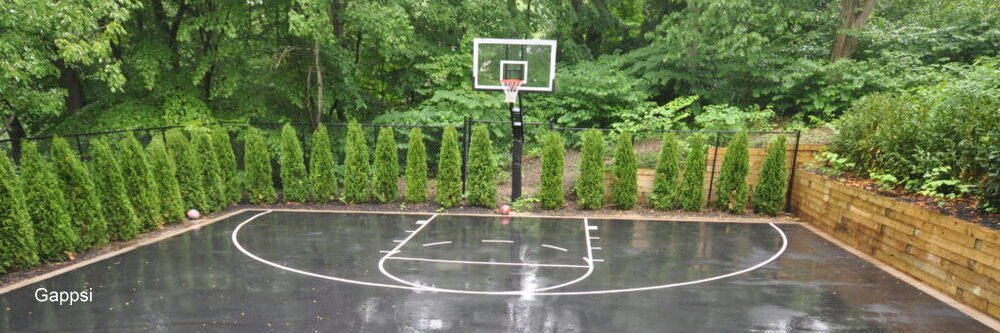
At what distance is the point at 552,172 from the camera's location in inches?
331

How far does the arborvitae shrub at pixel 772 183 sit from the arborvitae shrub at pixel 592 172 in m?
2.44

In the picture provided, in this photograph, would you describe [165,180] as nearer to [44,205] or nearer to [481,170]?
[44,205]

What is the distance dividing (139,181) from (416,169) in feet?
12.4

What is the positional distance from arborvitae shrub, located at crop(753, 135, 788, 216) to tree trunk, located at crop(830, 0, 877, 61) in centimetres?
477

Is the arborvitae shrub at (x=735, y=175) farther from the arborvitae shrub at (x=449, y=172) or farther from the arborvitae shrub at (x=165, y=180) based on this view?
the arborvitae shrub at (x=165, y=180)

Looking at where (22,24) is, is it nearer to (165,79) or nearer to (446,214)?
(165,79)

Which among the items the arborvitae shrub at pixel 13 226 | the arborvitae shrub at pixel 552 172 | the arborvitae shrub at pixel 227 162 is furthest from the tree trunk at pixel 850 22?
the arborvitae shrub at pixel 13 226

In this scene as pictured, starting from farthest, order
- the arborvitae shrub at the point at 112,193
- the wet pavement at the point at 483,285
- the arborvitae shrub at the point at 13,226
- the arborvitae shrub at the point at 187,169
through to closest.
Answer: the arborvitae shrub at the point at 187,169 → the arborvitae shrub at the point at 112,193 → the arborvitae shrub at the point at 13,226 → the wet pavement at the point at 483,285

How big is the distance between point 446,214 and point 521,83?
7.88 feet

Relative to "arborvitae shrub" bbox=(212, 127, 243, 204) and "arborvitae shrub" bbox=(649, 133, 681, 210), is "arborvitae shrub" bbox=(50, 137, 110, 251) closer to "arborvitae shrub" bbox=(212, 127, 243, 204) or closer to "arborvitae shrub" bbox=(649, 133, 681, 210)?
"arborvitae shrub" bbox=(212, 127, 243, 204)

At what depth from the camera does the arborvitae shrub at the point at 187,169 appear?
770cm

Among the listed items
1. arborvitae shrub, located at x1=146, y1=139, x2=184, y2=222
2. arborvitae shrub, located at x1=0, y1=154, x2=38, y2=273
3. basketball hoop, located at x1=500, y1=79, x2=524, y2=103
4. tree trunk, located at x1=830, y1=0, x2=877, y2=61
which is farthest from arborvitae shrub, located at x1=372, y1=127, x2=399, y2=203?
tree trunk, located at x1=830, y1=0, x2=877, y2=61

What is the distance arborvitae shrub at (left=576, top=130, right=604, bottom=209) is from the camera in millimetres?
8289

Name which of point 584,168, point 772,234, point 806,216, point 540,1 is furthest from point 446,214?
point 540,1
